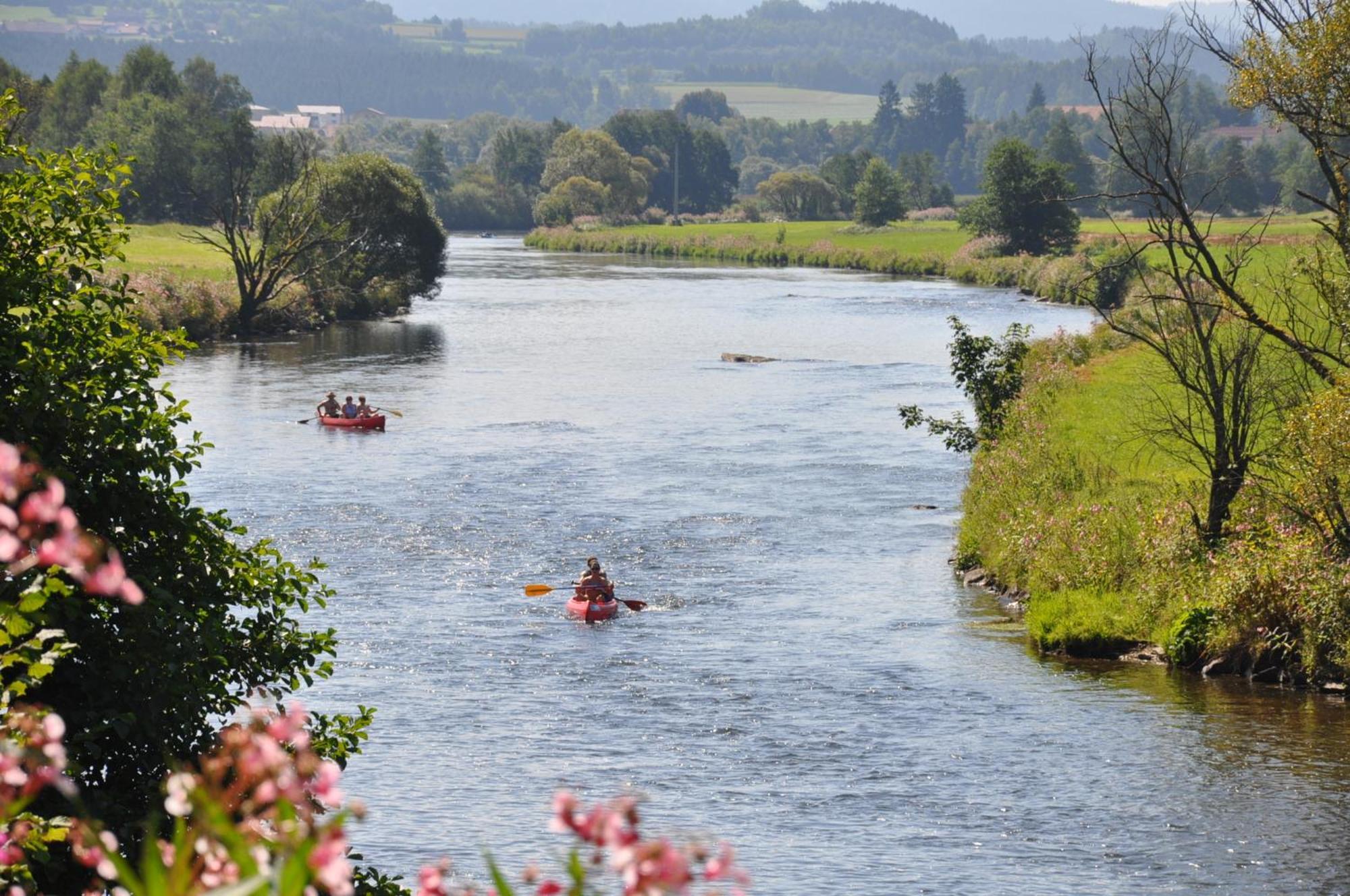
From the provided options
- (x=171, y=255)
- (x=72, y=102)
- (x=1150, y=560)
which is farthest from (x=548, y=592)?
(x=72, y=102)

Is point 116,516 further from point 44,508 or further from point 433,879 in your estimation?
point 44,508

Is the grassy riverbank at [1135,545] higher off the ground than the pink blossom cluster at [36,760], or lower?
lower

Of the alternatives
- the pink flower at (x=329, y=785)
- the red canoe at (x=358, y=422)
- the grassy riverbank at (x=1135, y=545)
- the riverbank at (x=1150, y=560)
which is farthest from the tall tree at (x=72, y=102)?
the pink flower at (x=329, y=785)

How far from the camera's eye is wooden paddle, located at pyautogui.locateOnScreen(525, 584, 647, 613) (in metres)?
31.8

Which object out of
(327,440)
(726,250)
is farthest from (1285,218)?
(327,440)

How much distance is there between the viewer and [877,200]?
542ft

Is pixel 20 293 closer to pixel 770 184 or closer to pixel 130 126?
pixel 130 126

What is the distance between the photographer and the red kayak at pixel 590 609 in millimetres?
30781

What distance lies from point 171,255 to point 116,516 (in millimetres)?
90538

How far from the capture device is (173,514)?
550 inches

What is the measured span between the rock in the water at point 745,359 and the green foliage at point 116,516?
54004 millimetres

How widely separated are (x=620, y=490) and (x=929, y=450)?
11334mm

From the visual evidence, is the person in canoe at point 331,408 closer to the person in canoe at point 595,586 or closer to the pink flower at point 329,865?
the person in canoe at point 595,586

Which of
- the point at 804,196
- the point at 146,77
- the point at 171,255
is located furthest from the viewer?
the point at 804,196
